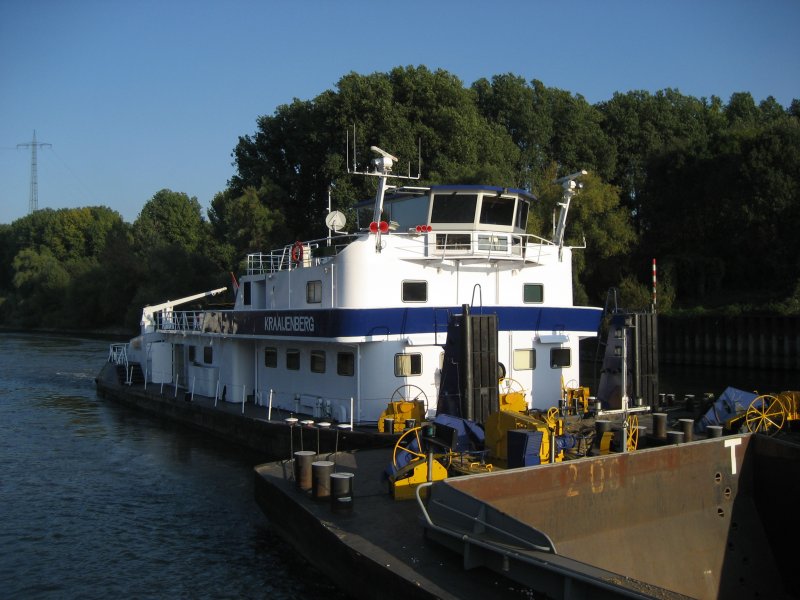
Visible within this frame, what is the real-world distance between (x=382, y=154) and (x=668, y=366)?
31087 millimetres

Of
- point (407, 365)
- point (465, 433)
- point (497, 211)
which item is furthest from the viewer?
point (497, 211)

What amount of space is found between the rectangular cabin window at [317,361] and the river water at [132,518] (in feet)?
9.58

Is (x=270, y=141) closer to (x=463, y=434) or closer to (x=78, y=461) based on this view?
(x=78, y=461)

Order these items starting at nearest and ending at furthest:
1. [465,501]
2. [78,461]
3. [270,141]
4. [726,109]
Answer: [465,501]
[78,461]
[270,141]
[726,109]

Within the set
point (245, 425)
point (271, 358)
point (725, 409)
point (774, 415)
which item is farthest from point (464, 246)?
point (774, 415)

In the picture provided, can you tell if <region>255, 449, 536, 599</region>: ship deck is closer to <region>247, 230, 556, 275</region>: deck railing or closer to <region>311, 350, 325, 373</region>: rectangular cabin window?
<region>311, 350, 325, 373</region>: rectangular cabin window

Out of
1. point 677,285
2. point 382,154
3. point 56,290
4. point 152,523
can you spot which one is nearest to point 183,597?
point 152,523

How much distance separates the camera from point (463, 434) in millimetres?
12500

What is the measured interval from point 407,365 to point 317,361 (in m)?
2.57

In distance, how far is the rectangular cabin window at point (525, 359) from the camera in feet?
58.0

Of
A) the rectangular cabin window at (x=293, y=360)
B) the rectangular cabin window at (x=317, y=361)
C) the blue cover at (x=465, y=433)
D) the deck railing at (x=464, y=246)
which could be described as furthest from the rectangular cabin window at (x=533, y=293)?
the blue cover at (x=465, y=433)

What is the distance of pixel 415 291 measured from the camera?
17062mm

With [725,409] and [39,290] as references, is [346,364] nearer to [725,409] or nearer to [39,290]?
[725,409]

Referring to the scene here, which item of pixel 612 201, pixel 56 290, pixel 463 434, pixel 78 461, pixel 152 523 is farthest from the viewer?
pixel 56 290
